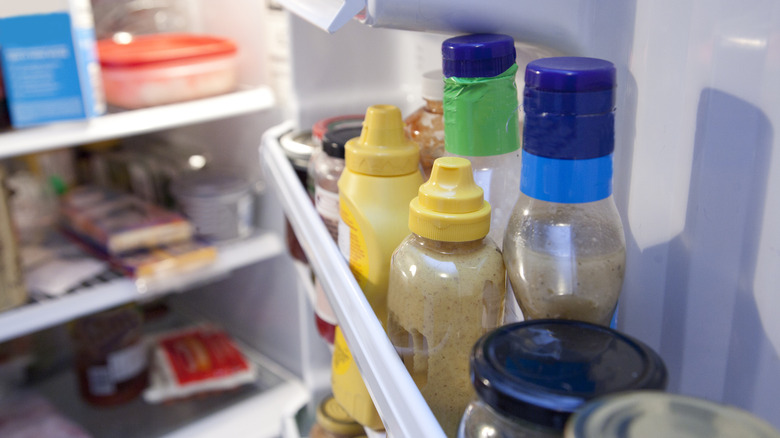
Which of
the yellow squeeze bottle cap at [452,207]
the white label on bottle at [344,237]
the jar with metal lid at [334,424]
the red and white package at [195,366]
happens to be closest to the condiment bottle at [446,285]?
the yellow squeeze bottle cap at [452,207]

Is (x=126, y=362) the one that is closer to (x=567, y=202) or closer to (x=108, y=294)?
(x=108, y=294)

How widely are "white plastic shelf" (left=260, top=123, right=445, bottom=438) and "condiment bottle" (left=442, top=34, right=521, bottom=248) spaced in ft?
0.39

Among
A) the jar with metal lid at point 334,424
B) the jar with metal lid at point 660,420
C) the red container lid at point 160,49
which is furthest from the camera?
the red container lid at point 160,49

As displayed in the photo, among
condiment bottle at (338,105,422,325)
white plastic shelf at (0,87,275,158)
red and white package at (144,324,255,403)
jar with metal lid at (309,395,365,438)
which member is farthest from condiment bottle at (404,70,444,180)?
red and white package at (144,324,255,403)

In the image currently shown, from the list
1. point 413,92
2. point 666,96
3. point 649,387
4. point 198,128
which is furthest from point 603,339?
point 198,128

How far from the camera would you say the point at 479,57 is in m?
0.43

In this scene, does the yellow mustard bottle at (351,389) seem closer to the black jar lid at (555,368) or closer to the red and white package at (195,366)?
the black jar lid at (555,368)

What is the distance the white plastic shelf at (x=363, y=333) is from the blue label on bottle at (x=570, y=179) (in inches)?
5.5

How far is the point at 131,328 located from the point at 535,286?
3.94 ft

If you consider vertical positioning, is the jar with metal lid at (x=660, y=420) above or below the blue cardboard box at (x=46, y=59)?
below

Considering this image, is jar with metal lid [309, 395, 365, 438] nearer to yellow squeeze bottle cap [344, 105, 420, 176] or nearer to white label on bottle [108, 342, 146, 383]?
yellow squeeze bottle cap [344, 105, 420, 176]

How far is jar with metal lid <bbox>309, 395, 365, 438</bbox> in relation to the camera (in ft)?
2.28

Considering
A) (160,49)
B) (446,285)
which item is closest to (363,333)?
(446,285)

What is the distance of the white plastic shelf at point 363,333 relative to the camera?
1.23 ft
